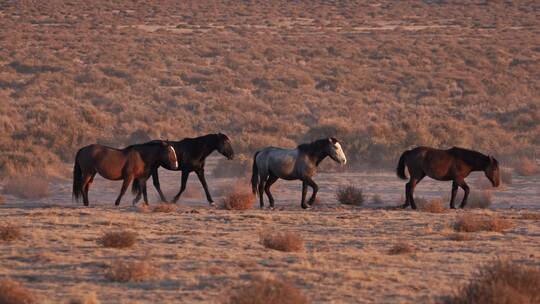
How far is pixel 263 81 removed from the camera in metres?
44.0

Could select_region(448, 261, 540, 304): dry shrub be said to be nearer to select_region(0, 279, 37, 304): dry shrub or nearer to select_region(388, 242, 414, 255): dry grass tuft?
select_region(388, 242, 414, 255): dry grass tuft

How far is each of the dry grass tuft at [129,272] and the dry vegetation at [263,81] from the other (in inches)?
515

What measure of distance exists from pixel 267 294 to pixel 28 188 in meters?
12.9

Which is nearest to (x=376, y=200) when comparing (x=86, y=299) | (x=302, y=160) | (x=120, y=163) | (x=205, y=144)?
(x=302, y=160)

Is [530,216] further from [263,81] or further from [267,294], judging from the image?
[263,81]

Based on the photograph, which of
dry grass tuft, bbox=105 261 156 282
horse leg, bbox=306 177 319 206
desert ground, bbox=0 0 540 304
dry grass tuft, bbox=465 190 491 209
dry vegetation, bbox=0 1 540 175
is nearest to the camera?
dry grass tuft, bbox=105 261 156 282

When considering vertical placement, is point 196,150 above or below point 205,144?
below

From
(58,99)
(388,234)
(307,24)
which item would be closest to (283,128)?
(58,99)

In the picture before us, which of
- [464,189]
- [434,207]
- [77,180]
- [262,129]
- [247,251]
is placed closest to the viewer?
[247,251]

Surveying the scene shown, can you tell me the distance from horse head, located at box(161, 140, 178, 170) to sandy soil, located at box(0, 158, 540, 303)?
87cm

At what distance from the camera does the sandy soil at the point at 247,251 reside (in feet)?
38.7

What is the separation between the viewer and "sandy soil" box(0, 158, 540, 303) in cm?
1179

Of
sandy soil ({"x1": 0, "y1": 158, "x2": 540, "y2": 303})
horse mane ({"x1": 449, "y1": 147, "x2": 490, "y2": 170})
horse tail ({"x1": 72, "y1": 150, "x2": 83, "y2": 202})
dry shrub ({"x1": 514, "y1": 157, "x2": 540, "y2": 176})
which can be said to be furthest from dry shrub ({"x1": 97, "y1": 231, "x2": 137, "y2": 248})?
dry shrub ({"x1": 514, "y1": 157, "x2": 540, "y2": 176})

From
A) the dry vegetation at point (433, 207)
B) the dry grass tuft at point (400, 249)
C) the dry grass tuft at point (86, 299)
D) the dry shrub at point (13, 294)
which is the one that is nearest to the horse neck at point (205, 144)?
the dry vegetation at point (433, 207)
